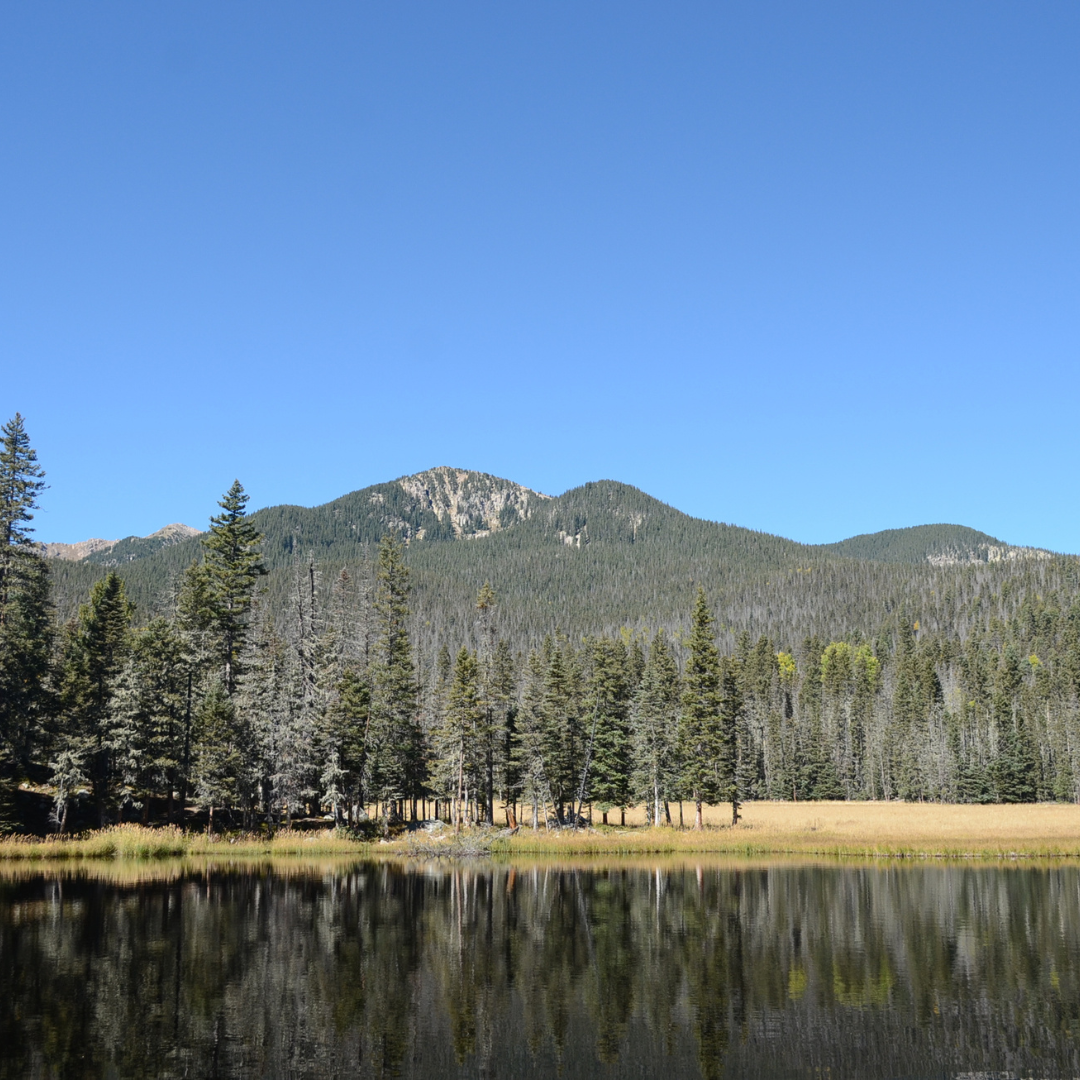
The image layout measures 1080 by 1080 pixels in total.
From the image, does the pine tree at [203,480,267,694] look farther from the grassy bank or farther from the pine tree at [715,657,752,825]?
the pine tree at [715,657,752,825]

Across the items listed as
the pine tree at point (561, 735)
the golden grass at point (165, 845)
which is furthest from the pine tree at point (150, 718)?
the pine tree at point (561, 735)

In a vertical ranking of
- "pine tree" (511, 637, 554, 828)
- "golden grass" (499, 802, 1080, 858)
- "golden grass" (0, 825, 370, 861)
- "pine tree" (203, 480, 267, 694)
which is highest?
"pine tree" (203, 480, 267, 694)

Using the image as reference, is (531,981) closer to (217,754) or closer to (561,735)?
(217,754)

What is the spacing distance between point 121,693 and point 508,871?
24.8 m

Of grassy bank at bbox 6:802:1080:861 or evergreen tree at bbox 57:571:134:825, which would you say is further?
evergreen tree at bbox 57:571:134:825

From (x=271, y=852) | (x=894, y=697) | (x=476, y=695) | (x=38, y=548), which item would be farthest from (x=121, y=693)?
(x=894, y=697)

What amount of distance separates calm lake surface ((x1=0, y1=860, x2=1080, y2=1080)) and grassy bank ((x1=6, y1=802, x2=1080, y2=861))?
36.2 feet

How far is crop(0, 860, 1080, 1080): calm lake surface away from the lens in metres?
18.1

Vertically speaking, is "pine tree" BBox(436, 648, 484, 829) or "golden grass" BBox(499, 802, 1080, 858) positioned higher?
"pine tree" BBox(436, 648, 484, 829)

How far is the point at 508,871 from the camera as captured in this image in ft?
179

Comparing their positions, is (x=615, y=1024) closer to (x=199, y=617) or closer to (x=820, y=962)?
(x=820, y=962)

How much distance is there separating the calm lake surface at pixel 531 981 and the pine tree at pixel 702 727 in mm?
25062

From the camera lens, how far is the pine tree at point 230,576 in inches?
2483

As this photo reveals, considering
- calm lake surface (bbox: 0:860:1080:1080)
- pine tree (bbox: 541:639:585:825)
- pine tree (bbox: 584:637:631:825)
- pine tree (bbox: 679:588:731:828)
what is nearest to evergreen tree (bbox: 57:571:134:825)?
calm lake surface (bbox: 0:860:1080:1080)
